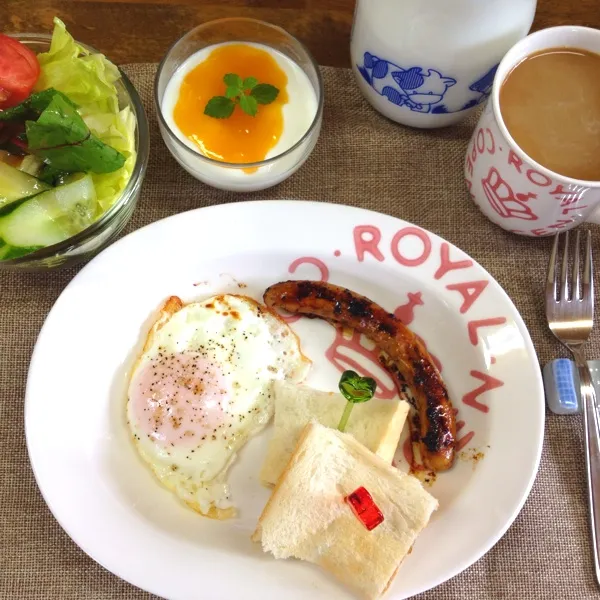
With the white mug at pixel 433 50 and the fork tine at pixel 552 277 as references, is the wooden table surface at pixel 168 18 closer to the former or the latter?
the white mug at pixel 433 50

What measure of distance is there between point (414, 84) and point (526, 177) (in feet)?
1.41

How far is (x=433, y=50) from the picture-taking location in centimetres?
168

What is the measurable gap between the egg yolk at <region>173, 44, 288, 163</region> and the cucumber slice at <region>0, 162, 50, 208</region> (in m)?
0.46

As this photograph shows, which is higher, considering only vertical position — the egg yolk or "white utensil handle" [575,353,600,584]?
the egg yolk

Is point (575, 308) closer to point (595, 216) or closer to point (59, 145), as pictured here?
point (595, 216)

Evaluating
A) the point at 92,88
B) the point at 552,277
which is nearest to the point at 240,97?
the point at 92,88

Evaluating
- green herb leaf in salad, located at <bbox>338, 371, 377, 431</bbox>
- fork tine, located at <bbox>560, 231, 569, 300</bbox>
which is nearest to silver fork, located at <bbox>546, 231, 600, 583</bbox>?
fork tine, located at <bbox>560, 231, 569, 300</bbox>

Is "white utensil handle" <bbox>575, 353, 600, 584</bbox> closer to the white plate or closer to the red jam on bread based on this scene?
the white plate

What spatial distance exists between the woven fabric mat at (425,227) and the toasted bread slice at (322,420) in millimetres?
316

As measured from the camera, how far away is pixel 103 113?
6.19 feet

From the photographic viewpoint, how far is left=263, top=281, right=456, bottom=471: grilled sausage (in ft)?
5.76

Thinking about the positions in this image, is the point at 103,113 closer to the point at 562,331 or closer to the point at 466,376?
the point at 466,376

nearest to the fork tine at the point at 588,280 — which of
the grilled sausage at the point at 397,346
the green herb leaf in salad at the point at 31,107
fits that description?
the grilled sausage at the point at 397,346

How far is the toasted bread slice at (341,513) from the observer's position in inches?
63.4
